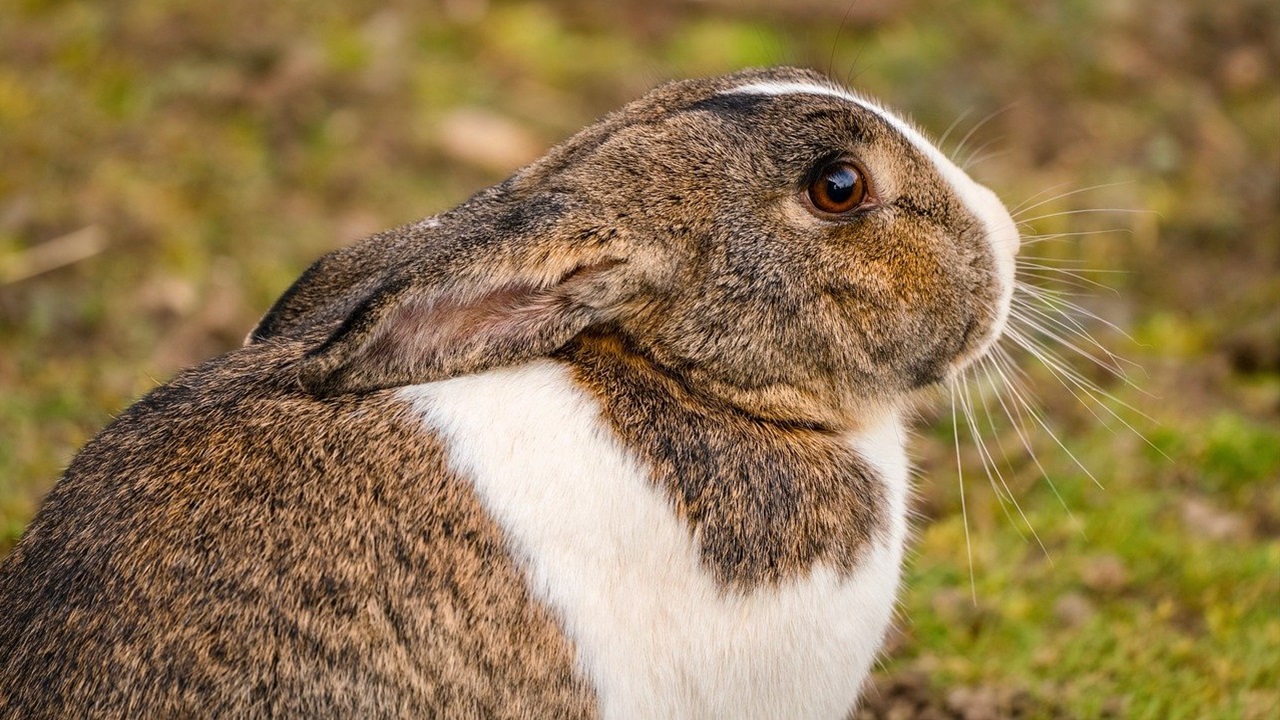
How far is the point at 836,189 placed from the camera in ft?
11.3

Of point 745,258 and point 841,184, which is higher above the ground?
point 841,184

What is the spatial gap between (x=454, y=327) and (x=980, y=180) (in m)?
4.13

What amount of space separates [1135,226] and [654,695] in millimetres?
4511

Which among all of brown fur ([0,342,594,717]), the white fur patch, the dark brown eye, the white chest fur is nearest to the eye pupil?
the dark brown eye

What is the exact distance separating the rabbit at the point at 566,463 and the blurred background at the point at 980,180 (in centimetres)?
82

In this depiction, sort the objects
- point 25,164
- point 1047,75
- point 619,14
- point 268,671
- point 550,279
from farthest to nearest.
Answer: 1. point 619,14
2. point 1047,75
3. point 25,164
4. point 550,279
5. point 268,671

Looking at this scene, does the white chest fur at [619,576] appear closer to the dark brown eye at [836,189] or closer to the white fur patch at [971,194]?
the dark brown eye at [836,189]

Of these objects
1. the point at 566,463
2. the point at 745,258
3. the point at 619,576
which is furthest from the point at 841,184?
the point at 619,576

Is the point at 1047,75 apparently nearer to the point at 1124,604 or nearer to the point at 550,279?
the point at 1124,604

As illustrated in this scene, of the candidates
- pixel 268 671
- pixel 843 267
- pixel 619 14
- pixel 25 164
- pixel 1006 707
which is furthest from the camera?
pixel 619 14

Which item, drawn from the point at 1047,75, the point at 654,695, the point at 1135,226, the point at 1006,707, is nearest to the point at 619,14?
the point at 1047,75

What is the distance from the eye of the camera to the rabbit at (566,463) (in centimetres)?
296

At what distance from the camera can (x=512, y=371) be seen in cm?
323

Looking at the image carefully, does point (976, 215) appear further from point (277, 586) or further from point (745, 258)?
point (277, 586)
